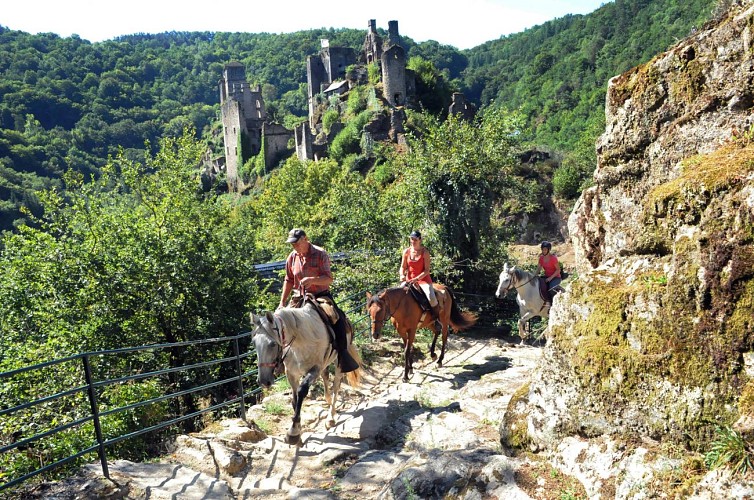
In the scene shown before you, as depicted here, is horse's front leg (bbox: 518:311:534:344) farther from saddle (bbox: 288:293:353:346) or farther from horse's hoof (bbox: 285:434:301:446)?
horse's hoof (bbox: 285:434:301:446)

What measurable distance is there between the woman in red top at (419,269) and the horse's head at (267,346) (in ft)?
14.3

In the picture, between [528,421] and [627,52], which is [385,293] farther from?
[627,52]

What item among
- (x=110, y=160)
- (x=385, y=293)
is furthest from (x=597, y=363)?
(x=110, y=160)

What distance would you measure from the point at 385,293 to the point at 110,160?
1921 cm

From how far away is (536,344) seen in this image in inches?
534

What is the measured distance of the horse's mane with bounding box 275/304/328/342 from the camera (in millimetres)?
6289

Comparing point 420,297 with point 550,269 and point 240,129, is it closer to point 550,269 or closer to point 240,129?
point 550,269

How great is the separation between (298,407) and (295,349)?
657mm

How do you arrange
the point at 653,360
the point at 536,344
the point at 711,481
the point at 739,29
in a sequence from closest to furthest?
the point at 711,481, the point at 653,360, the point at 739,29, the point at 536,344

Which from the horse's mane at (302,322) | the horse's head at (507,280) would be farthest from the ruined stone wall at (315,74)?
the horse's mane at (302,322)

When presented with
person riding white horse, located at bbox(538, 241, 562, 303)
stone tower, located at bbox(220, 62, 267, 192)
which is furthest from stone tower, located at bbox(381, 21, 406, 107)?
person riding white horse, located at bbox(538, 241, 562, 303)

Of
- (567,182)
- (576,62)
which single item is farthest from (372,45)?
(567,182)

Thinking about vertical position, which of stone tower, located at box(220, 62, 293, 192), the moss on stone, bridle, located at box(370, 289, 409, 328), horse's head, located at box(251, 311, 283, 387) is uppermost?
stone tower, located at box(220, 62, 293, 192)

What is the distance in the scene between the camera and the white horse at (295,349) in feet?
19.4
